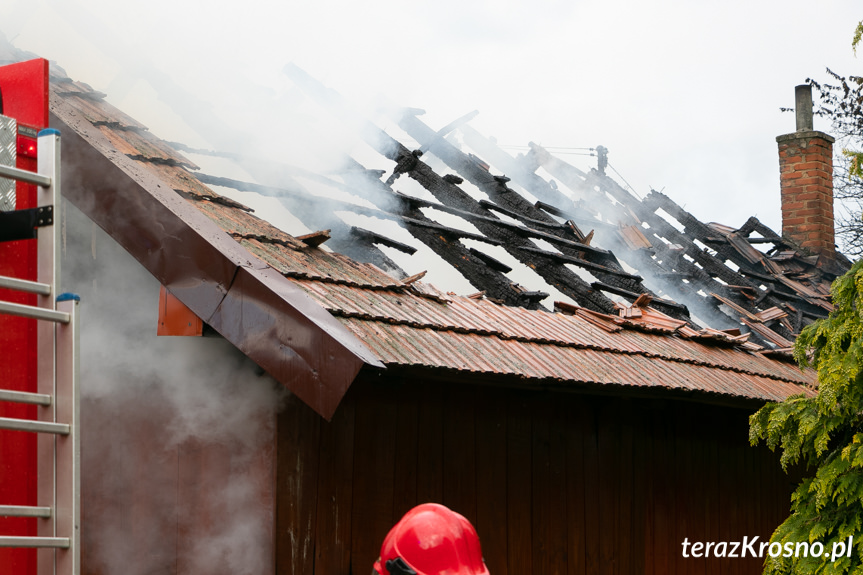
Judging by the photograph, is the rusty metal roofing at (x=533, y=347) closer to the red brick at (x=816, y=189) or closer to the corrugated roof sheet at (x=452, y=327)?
the corrugated roof sheet at (x=452, y=327)

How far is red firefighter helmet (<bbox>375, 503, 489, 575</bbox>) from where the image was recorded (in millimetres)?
3160

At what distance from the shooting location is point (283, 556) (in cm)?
454

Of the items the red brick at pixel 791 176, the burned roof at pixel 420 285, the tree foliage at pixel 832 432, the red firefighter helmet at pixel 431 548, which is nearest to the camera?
the red firefighter helmet at pixel 431 548

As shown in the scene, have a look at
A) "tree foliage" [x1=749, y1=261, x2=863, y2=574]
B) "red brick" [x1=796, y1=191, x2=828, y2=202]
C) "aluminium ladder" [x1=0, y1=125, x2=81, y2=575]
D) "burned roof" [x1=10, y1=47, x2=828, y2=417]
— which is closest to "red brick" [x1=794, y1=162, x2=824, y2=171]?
"red brick" [x1=796, y1=191, x2=828, y2=202]

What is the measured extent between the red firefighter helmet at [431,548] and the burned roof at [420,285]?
0.91 m

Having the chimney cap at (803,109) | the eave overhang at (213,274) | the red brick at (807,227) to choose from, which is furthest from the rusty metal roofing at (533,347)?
the chimney cap at (803,109)

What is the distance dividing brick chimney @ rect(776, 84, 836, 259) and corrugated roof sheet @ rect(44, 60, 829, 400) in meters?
7.30

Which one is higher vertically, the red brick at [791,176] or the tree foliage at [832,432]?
the red brick at [791,176]

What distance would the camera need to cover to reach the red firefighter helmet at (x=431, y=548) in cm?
316

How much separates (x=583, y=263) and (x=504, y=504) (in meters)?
3.45

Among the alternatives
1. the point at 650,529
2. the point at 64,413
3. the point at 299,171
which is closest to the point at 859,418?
the point at 650,529

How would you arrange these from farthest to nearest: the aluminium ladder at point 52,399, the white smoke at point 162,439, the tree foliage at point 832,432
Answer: the tree foliage at point 832,432
the white smoke at point 162,439
the aluminium ladder at point 52,399

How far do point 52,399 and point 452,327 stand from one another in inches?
106

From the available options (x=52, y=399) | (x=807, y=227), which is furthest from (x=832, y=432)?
(x=807, y=227)
